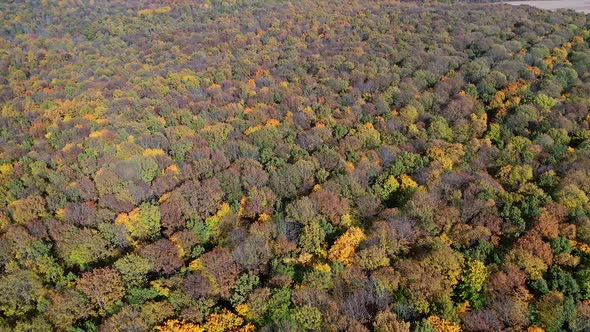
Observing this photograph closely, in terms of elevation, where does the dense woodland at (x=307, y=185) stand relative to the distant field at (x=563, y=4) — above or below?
below

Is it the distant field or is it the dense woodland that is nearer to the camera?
the dense woodland

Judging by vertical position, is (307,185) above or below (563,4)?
below

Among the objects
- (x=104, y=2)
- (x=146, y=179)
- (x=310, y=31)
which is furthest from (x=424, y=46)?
(x=104, y=2)

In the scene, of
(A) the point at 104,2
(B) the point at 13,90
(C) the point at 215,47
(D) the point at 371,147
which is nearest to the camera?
(D) the point at 371,147

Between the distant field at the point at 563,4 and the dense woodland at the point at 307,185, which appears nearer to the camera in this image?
the dense woodland at the point at 307,185

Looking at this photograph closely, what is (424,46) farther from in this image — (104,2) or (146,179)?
(104,2)

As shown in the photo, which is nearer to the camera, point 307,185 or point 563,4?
point 307,185

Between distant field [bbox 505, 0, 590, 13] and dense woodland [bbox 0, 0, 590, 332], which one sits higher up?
distant field [bbox 505, 0, 590, 13]

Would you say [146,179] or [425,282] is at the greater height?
[425,282]
